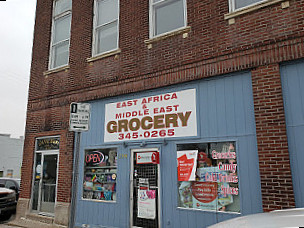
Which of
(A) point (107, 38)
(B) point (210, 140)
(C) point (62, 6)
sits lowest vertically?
(B) point (210, 140)

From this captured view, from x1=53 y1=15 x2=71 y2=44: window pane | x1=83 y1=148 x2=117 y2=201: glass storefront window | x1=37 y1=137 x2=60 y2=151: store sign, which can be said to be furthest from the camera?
x1=53 y1=15 x2=71 y2=44: window pane

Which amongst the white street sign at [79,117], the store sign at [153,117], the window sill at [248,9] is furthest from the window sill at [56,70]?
the window sill at [248,9]

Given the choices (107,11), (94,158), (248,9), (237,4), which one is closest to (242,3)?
(237,4)

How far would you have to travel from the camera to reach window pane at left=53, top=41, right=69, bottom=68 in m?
10.1

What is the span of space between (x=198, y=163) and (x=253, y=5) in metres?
4.02

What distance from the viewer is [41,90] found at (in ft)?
33.4

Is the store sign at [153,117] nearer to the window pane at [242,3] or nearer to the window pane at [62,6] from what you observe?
the window pane at [242,3]

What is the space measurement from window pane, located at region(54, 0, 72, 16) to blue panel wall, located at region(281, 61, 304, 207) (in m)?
8.41

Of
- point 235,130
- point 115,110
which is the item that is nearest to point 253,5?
point 235,130

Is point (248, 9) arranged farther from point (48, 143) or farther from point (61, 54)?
Answer: point (48, 143)

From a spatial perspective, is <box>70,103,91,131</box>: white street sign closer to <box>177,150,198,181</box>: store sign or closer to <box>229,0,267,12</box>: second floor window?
<box>177,150,198,181</box>: store sign

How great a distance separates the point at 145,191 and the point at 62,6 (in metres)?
8.14

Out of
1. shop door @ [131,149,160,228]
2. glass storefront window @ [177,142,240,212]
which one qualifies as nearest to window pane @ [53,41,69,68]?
shop door @ [131,149,160,228]

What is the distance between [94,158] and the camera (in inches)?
326
